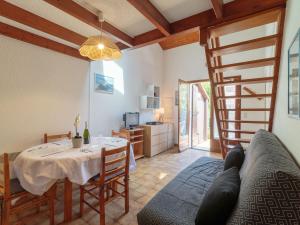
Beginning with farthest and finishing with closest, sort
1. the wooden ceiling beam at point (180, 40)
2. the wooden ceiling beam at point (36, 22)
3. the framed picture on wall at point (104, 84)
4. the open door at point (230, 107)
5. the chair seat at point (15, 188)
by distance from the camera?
the wooden ceiling beam at point (180, 40)
the open door at point (230, 107)
the framed picture on wall at point (104, 84)
the wooden ceiling beam at point (36, 22)
the chair seat at point (15, 188)

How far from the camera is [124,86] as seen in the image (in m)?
4.27

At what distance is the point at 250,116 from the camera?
4.25 metres

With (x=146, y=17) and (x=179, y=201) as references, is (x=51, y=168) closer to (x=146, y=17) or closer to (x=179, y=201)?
(x=179, y=201)

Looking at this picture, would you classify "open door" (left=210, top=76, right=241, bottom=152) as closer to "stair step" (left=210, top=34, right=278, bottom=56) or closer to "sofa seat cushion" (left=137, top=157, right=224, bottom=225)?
"stair step" (left=210, top=34, right=278, bottom=56)

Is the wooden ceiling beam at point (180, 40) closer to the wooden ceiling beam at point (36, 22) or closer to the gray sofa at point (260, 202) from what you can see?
the wooden ceiling beam at point (36, 22)

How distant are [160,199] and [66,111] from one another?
253cm

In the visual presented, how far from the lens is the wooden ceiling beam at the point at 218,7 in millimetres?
1726

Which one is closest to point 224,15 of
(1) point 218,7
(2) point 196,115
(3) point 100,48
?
(1) point 218,7

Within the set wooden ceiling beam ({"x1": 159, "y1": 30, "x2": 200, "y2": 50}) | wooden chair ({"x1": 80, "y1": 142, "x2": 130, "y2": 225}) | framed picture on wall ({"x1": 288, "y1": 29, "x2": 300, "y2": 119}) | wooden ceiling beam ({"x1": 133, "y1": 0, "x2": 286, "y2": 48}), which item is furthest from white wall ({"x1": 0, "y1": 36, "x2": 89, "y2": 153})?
framed picture on wall ({"x1": 288, "y1": 29, "x2": 300, "y2": 119})

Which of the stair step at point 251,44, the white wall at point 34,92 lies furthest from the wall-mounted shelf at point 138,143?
the stair step at point 251,44

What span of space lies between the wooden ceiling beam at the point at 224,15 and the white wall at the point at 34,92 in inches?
67.9

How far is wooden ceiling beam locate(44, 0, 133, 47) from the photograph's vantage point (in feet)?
6.04

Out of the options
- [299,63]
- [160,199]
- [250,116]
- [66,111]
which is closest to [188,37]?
[250,116]

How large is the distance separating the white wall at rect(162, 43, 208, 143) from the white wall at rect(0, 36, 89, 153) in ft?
9.85
